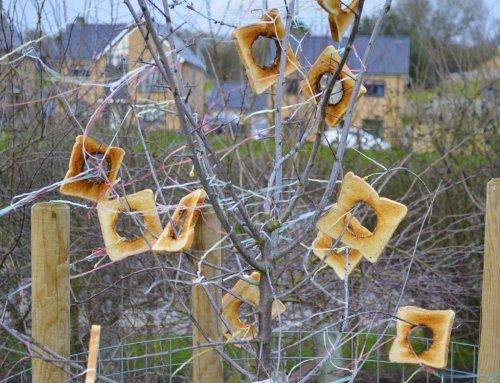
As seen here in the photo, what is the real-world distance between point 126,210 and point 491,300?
99 cm

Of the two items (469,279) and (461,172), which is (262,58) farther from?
(469,279)

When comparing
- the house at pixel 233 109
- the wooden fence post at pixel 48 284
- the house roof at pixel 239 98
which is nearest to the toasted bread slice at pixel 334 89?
the house at pixel 233 109

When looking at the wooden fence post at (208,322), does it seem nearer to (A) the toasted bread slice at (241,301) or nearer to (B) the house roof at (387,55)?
(A) the toasted bread slice at (241,301)

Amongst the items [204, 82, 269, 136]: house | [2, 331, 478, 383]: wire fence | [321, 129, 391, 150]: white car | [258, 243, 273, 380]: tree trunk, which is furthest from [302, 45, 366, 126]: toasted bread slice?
[321, 129, 391, 150]: white car

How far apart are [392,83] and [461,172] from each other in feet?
6.27

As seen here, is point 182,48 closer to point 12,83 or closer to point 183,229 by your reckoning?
point 183,229

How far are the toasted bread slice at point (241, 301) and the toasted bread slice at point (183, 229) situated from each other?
23cm

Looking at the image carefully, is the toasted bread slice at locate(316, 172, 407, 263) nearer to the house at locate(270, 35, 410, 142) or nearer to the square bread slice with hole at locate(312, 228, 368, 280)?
the square bread slice with hole at locate(312, 228, 368, 280)

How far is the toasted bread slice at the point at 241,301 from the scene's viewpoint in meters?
1.93

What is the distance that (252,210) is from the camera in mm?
4105

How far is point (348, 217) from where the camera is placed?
1.74 meters

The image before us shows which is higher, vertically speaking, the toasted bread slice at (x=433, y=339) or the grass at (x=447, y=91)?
the grass at (x=447, y=91)

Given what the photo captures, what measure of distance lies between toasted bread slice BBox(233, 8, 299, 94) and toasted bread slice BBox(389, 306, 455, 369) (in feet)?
2.03

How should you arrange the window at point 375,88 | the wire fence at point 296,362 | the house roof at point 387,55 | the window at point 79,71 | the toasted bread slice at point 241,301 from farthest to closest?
the window at point 375,88 → the house roof at point 387,55 → the window at point 79,71 → the wire fence at point 296,362 → the toasted bread slice at point 241,301
